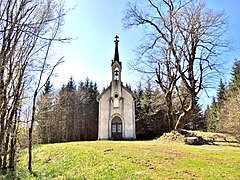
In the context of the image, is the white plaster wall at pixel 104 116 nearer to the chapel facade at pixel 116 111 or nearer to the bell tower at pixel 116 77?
the chapel facade at pixel 116 111

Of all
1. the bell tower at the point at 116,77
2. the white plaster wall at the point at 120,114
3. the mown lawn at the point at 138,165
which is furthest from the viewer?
the bell tower at the point at 116,77

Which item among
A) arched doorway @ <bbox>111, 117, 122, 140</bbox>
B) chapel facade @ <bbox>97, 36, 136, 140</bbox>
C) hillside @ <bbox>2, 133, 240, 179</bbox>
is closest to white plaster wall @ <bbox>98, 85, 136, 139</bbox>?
chapel facade @ <bbox>97, 36, 136, 140</bbox>

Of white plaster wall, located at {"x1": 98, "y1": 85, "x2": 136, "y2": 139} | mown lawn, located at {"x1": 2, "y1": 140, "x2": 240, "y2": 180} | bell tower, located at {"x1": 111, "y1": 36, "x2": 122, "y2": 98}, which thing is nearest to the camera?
mown lawn, located at {"x1": 2, "y1": 140, "x2": 240, "y2": 180}

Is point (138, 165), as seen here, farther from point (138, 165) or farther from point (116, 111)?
point (116, 111)

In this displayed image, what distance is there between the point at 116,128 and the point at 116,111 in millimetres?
1932

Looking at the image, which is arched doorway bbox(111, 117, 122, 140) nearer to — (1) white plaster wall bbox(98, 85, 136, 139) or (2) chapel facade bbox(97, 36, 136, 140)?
(2) chapel facade bbox(97, 36, 136, 140)

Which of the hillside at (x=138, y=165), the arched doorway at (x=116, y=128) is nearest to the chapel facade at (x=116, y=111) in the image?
the arched doorway at (x=116, y=128)

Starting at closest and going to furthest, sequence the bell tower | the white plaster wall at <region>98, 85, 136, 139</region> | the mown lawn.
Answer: the mown lawn → the white plaster wall at <region>98, 85, 136, 139</region> → the bell tower

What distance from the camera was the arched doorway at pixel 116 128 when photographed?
26.8 metres

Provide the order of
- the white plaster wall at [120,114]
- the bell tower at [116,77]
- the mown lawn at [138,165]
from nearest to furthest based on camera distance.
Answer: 1. the mown lawn at [138,165]
2. the white plaster wall at [120,114]
3. the bell tower at [116,77]

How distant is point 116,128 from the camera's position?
26984 millimetres

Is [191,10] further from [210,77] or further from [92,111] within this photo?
[92,111]

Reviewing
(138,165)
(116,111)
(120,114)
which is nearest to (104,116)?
(116,111)

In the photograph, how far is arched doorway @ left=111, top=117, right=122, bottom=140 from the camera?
2678 centimetres
